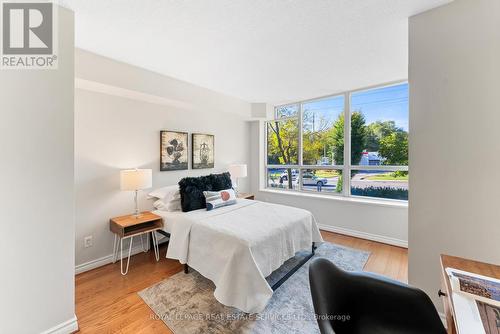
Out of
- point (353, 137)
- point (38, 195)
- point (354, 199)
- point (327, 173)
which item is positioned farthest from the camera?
point (327, 173)

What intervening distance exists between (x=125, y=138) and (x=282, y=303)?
2803 mm

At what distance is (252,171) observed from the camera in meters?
5.04

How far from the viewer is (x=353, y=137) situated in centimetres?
380

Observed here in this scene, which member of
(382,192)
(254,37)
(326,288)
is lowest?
A: (326,288)

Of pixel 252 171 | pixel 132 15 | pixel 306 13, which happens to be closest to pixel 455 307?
pixel 306 13

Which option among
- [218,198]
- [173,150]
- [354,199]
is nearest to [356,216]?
[354,199]

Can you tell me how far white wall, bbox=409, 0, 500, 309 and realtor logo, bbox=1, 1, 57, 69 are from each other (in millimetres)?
2889

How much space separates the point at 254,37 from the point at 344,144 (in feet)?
8.75

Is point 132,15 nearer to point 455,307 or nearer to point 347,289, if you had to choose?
point 347,289

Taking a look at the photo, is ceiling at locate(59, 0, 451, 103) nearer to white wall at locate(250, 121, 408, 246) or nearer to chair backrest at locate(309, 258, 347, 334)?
chair backrest at locate(309, 258, 347, 334)

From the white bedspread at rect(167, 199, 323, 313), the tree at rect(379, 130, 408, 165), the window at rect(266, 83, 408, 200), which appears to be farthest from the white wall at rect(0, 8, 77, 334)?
the tree at rect(379, 130, 408, 165)

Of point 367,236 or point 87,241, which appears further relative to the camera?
point 367,236

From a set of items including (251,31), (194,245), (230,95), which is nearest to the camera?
(251,31)

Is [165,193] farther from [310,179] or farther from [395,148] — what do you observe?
[395,148]
